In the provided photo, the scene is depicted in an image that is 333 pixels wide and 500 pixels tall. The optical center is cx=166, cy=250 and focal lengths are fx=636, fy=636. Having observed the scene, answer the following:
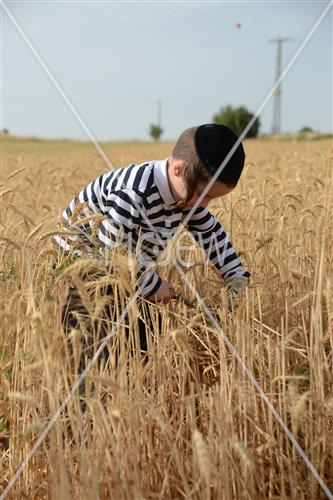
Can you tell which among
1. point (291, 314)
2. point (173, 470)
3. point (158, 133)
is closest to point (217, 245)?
point (291, 314)

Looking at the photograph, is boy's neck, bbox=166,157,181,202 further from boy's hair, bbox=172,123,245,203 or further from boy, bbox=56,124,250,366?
boy's hair, bbox=172,123,245,203

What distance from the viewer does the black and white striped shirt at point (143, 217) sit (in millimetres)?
2094

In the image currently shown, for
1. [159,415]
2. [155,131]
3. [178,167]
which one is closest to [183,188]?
[178,167]

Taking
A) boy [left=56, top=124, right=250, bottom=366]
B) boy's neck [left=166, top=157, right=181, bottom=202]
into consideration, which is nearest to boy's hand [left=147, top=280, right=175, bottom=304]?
boy [left=56, top=124, right=250, bottom=366]

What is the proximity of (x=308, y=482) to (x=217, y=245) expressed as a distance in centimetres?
99

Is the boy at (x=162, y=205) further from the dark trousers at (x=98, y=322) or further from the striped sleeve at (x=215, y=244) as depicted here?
the dark trousers at (x=98, y=322)

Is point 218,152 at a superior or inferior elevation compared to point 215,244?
superior

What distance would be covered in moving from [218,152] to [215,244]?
46cm

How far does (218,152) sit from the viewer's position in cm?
199

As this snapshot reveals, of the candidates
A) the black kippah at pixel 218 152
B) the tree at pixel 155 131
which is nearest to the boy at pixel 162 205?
the black kippah at pixel 218 152

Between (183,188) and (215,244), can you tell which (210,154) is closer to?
(183,188)

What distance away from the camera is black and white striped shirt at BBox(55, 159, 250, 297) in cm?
209

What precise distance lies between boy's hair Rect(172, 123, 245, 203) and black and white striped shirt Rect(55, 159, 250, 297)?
0.20m

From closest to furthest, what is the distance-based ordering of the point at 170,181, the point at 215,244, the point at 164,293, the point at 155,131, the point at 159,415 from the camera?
1. the point at 159,415
2. the point at 164,293
3. the point at 170,181
4. the point at 215,244
5. the point at 155,131
